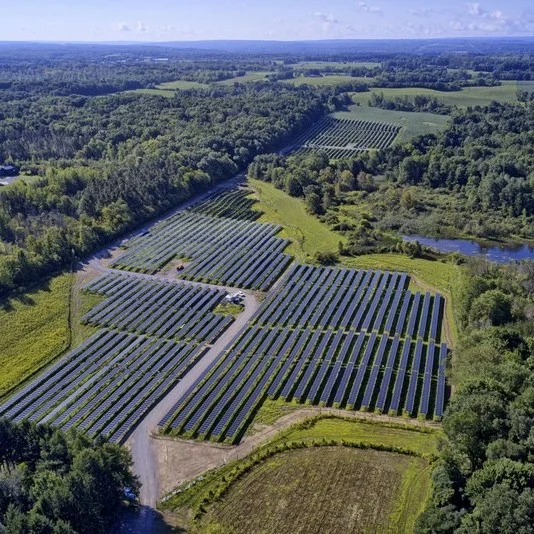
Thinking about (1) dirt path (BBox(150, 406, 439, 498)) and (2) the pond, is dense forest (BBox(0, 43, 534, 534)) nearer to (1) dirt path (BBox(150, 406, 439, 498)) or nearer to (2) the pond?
→ (2) the pond

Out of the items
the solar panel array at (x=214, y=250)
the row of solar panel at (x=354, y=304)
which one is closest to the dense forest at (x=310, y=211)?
the row of solar panel at (x=354, y=304)

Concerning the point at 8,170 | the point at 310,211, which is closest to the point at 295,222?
the point at 310,211

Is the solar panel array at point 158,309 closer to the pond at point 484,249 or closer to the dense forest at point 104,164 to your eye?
the dense forest at point 104,164

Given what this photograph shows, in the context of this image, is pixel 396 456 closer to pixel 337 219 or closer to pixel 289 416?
pixel 289 416

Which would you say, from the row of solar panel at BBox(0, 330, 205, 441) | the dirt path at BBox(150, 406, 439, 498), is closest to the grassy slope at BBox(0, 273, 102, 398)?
the row of solar panel at BBox(0, 330, 205, 441)

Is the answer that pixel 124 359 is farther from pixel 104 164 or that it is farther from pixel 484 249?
pixel 104 164

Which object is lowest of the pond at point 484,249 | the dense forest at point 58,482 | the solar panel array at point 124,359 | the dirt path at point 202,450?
the dirt path at point 202,450

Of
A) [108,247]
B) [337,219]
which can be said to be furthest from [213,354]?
[337,219]
